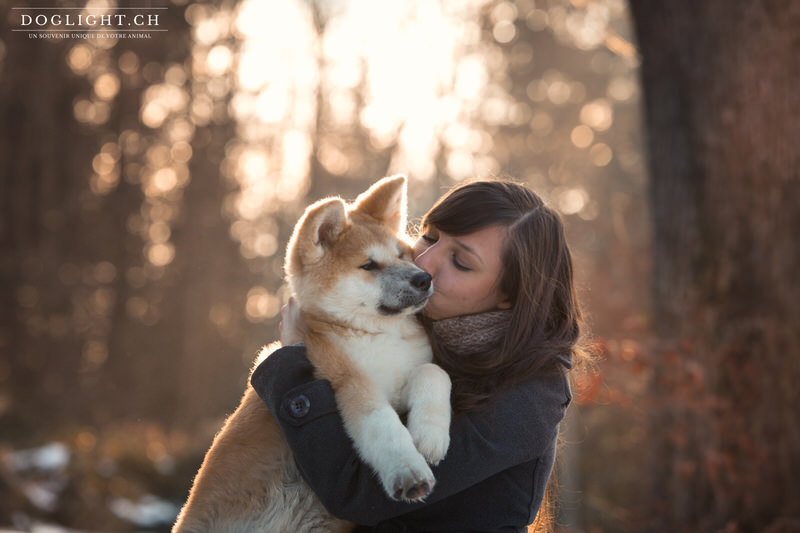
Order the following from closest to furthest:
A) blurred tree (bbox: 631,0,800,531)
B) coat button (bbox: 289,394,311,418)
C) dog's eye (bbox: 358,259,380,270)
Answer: coat button (bbox: 289,394,311,418) < dog's eye (bbox: 358,259,380,270) < blurred tree (bbox: 631,0,800,531)

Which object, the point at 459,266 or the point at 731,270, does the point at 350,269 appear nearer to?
the point at 459,266

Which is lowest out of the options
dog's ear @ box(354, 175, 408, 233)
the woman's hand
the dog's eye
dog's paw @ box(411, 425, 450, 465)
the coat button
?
dog's paw @ box(411, 425, 450, 465)

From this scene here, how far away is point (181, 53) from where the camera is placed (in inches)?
613

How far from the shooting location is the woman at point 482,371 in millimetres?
2428

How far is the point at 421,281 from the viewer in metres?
2.89

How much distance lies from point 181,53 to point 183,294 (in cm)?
567

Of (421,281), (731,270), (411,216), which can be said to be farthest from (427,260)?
(411,216)

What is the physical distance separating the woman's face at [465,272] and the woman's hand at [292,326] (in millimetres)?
552

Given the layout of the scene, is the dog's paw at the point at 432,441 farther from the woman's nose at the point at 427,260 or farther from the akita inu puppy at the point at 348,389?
the woman's nose at the point at 427,260

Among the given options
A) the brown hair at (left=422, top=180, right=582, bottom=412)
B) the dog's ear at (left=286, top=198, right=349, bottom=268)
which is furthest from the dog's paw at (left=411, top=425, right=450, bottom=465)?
the dog's ear at (left=286, top=198, right=349, bottom=268)

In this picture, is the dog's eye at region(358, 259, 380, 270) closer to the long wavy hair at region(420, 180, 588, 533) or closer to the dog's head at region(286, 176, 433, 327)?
the dog's head at region(286, 176, 433, 327)

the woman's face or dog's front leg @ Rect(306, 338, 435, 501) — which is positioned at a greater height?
the woman's face

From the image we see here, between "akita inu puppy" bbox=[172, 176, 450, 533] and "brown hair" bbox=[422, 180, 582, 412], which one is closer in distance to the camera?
"akita inu puppy" bbox=[172, 176, 450, 533]

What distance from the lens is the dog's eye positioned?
3137 millimetres
